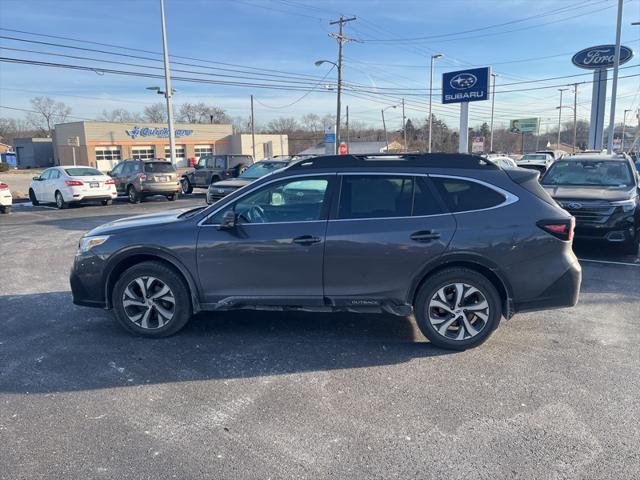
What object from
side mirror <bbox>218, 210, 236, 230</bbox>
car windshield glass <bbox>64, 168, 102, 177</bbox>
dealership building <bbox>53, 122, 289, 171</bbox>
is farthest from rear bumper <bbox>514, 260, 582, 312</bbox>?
dealership building <bbox>53, 122, 289, 171</bbox>

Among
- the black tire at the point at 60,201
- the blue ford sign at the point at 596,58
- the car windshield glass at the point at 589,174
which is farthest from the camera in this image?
the blue ford sign at the point at 596,58

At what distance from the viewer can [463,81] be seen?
2014 cm

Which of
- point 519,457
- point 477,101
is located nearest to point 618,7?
point 477,101

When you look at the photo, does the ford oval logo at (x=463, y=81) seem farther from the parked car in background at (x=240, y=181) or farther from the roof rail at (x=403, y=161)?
the roof rail at (x=403, y=161)

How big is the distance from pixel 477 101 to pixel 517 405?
18594 mm

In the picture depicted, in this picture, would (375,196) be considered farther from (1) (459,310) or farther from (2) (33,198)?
(2) (33,198)

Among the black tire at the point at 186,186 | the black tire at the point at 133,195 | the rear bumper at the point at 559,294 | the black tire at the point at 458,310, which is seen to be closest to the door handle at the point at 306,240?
the black tire at the point at 458,310

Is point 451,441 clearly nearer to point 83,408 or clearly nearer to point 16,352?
point 83,408

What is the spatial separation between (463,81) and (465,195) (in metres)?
17.3

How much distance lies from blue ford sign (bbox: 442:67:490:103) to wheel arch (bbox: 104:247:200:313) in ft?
58.6

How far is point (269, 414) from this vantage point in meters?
3.53

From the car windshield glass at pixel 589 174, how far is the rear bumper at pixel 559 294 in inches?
233

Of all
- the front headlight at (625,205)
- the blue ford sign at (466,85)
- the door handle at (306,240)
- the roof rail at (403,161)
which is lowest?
the front headlight at (625,205)

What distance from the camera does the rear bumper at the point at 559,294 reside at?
4.46m
